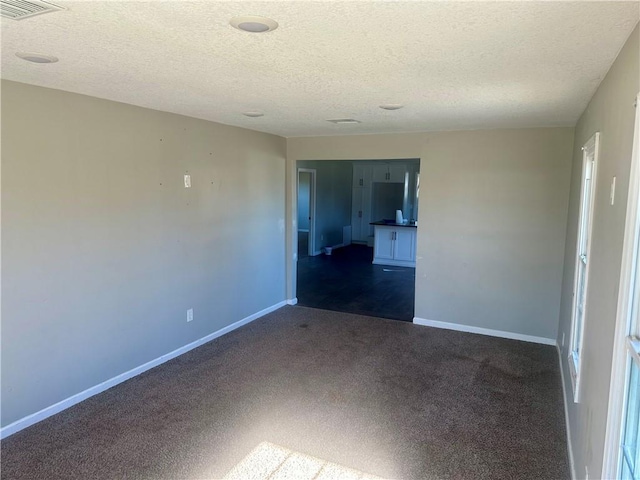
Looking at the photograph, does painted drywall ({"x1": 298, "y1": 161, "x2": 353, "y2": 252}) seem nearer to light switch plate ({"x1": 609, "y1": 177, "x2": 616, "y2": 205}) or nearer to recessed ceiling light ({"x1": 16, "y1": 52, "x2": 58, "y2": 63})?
recessed ceiling light ({"x1": 16, "y1": 52, "x2": 58, "y2": 63})

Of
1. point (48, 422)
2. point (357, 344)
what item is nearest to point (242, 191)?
point (357, 344)

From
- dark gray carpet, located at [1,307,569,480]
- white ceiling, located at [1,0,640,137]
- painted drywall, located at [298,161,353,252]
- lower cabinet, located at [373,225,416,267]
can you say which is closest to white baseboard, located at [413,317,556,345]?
dark gray carpet, located at [1,307,569,480]

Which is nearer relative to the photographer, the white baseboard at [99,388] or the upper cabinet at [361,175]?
the white baseboard at [99,388]

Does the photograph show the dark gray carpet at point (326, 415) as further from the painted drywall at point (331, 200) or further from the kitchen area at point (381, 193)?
the kitchen area at point (381, 193)

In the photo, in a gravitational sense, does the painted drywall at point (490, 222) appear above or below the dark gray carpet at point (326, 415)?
above

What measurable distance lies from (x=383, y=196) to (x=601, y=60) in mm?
9301

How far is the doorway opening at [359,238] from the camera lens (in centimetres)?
637

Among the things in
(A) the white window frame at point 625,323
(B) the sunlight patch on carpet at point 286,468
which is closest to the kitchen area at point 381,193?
(B) the sunlight patch on carpet at point 286,468

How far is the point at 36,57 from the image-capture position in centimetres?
220

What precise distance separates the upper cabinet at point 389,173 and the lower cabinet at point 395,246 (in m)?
2.47

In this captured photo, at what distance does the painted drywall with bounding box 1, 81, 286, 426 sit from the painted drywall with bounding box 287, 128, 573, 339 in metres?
2.03

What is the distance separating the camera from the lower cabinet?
8742 mm

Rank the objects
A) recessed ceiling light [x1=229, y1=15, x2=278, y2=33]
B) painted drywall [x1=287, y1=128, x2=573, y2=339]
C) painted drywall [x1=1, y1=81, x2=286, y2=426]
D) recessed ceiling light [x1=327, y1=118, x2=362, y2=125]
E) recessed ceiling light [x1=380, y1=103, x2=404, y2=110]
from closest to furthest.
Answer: recessed ceiling light [x1=229, y1=15, x2=278, y2=33]
painted drywall [x1=1, y1=81, x2=286, y2=426]
recessed ceiling light [x1=380, y1=103, x2=404, y2=110]
recessed ceiling light [x1=327, y1=118, x2=362, y2=125]
painted drywall [x1=287, y1=128, x2=573, y2=339]

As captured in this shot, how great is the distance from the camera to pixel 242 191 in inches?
192
